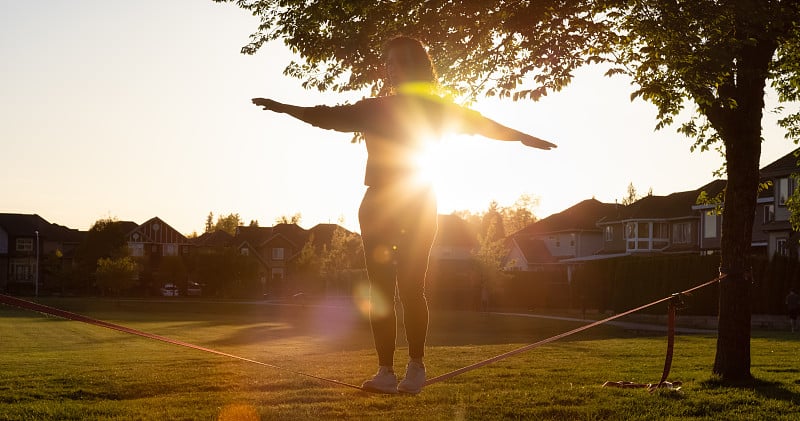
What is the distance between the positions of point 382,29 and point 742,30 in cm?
440

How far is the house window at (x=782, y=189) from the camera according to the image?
2411 inches

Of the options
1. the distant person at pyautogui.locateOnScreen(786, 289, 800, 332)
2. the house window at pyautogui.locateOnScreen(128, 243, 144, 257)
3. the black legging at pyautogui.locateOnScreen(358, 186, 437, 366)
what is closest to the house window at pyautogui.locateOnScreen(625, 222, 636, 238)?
the distant person at pyautogui.locateOnScreen(786, 289, 800, 332)

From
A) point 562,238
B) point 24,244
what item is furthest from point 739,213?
point 24,244

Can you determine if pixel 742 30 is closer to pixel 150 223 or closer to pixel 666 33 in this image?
pixel 666 33

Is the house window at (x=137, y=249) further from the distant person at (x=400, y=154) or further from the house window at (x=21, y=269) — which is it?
the distant person at (x=400, y=154)

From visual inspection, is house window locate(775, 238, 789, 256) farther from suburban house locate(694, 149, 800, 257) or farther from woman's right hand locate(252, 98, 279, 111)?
woman's right hand locate(252, 98, 279, 111)

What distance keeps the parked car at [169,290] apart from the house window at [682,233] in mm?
63485

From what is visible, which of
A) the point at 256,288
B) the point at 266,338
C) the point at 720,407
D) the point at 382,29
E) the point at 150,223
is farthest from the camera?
the point at 150,223

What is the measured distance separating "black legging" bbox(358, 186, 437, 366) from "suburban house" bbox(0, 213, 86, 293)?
119018 millimetres

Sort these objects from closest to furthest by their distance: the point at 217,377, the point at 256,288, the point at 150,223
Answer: the point at 217,377 < the point at 256,288 < the point at 150,223

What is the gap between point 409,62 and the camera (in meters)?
6.42

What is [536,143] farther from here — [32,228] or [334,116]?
[32,228]

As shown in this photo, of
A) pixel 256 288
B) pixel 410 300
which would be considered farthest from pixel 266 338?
pixel 256 288

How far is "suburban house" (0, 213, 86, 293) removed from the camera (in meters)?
123
